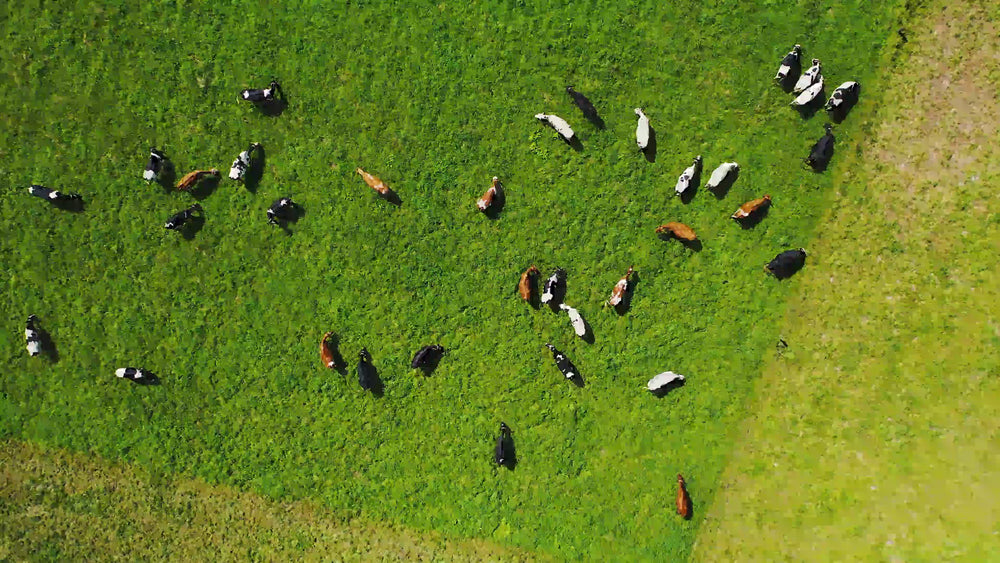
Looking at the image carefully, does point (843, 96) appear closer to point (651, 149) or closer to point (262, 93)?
point (651, 149)

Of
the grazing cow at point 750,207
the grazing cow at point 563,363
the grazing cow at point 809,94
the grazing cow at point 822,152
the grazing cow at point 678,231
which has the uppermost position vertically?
the grazing cow at point 809,94

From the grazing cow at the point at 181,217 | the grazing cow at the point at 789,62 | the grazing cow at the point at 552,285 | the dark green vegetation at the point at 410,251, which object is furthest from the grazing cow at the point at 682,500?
the grazing cow at the point at 181,217

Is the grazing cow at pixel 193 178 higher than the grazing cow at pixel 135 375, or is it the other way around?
the grazing cow at pixel 193 178

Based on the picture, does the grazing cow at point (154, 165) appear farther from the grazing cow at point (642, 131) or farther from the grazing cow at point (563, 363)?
the grazing cow at point (642, 131)

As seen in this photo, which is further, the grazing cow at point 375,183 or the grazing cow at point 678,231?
the grazing cow at point 375,183

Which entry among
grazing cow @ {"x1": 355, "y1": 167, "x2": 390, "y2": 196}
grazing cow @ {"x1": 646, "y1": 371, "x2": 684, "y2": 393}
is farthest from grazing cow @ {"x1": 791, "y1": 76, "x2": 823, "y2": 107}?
grazing cow @ {"x1": 355, "y1": 167, "x2": 390, "y2": 196}

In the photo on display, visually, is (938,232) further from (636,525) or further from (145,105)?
(145,105)
